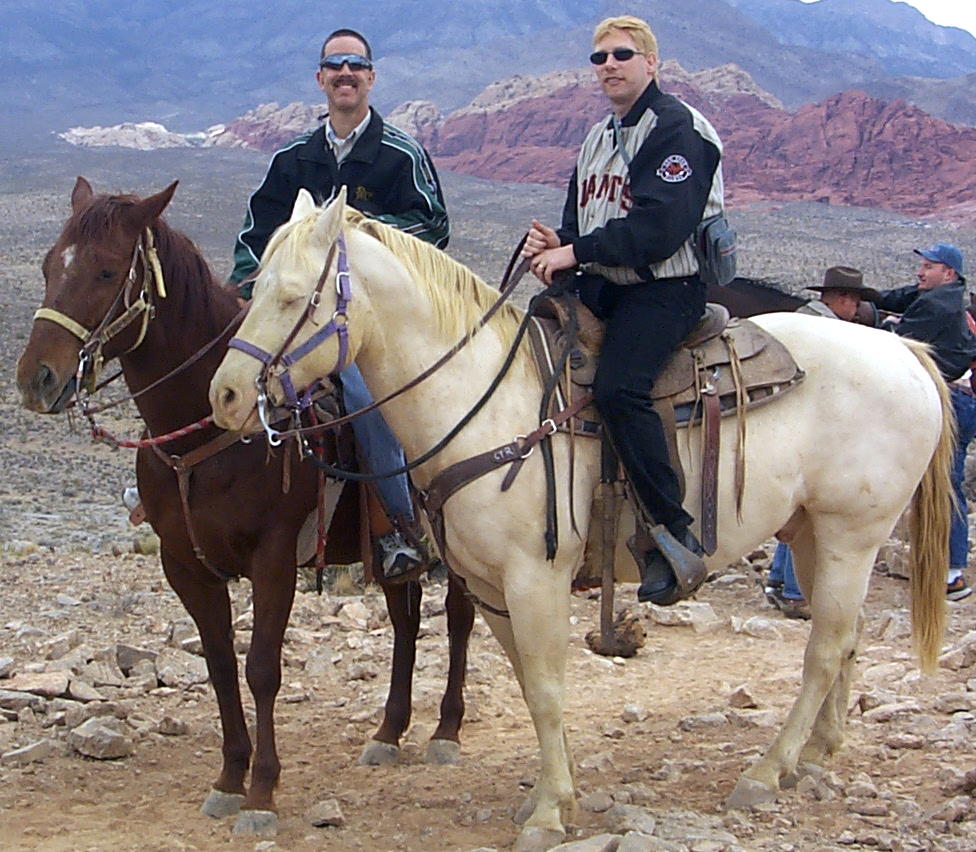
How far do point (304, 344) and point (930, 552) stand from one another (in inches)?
117

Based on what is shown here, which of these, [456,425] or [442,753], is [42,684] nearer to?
[442,753]

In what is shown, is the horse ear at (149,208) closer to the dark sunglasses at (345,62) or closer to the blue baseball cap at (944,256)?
the dark sunglasses at (345,62)

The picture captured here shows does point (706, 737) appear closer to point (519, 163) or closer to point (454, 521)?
point (454, 521)

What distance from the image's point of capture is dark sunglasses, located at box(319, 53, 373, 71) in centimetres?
543

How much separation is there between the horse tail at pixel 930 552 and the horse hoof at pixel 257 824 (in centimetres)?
282

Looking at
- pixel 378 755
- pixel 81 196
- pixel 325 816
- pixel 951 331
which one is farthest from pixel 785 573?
pixel 81 196

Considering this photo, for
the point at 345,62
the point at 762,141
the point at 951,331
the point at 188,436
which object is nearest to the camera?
the point at 188,436

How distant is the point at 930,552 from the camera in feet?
18.0

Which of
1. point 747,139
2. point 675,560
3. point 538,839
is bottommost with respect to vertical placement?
point 538,839

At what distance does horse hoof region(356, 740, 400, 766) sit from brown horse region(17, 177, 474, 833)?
2.38 feet

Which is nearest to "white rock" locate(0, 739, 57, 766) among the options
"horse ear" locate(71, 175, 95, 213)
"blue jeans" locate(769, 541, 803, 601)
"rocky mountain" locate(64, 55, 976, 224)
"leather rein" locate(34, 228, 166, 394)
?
"leather rein" locate(34, 228, 166, 394)

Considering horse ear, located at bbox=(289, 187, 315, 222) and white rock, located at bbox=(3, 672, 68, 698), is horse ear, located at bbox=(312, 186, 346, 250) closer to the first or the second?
horse ear, located at bbox=(289, 187, 315, 222)

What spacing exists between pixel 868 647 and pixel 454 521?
3678 millimetres

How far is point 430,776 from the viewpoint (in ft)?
18.1
